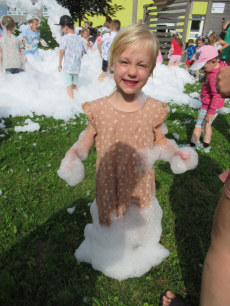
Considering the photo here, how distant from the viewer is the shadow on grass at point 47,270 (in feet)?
5.93

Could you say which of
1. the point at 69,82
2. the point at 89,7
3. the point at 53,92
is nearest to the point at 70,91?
the point at 69,82

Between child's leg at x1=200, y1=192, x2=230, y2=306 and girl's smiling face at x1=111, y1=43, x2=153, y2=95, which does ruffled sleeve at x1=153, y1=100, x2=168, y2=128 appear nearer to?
girl's smiling face at x1=111, y1=43, x2=153, y2=95

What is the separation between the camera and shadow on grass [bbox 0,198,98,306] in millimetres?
1807

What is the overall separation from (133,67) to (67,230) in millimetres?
1750

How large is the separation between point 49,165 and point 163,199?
1.69 meters

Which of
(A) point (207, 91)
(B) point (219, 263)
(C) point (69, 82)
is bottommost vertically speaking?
(C) point (69, 82)

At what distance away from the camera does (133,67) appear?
1.44 meters

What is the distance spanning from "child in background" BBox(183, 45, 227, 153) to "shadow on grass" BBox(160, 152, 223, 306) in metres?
0.42

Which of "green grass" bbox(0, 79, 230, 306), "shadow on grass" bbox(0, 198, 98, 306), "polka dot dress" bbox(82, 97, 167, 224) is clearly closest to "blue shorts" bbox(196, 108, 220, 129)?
"green grass" bbox(0, 79, 230, 306)

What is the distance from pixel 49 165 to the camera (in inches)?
131

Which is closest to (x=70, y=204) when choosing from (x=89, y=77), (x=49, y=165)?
(x=49, y=165)

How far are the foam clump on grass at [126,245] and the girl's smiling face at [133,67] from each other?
95cm

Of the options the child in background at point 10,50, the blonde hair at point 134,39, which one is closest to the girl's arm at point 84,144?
the blonde hair at point 134,39

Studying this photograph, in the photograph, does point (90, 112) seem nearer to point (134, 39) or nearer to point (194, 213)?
point (134, 39)
